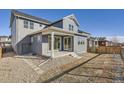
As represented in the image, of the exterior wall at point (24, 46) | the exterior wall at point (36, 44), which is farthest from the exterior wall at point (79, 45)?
the exterior wall at point (24, 46)

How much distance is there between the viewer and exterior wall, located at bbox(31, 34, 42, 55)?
1392cm

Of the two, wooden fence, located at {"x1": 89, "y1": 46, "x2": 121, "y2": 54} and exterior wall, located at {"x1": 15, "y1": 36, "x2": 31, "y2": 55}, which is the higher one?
exterior wall, located at {"x1": 15, "y1": 36, "x2": 31, "y2": 55}

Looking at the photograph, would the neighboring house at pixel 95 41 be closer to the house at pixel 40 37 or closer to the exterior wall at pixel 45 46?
the house at pixel 40 37

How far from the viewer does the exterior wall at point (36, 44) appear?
13916mm

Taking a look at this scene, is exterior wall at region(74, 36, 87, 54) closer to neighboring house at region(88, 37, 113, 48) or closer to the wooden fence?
the wooden fence

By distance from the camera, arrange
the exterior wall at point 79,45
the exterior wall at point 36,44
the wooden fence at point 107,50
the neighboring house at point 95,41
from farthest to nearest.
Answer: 1. the neighboring house at point 95,41
2. the wooden fence at point 107,50
3. the exterior wall at point 79,45
4. the exterior wall at point 36,44

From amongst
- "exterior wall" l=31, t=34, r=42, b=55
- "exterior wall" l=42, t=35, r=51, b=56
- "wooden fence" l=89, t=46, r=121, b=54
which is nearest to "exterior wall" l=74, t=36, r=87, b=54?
"wooden fence" l=89, t=46, r=121, b=54

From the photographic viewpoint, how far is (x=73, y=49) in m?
16.6

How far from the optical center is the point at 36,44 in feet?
48.8

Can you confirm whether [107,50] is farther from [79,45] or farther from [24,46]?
[24,46]

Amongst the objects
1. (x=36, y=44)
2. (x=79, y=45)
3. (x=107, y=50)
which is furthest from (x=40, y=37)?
(x=107, y=50)

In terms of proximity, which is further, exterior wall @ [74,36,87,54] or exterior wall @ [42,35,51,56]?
exterior wall @ [74,36,87,54]
